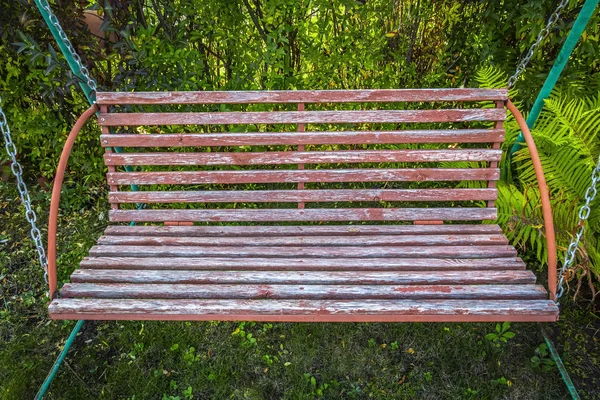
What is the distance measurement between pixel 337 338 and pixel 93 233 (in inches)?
77.4

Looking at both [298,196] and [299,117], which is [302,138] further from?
[298,196]

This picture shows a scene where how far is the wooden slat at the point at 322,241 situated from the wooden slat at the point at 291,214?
147 mm

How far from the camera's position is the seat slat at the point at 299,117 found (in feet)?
8.15

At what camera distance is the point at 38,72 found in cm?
319

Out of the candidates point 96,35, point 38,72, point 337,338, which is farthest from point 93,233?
point 337,338

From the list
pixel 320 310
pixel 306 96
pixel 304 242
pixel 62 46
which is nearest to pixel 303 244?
pixel 304 242

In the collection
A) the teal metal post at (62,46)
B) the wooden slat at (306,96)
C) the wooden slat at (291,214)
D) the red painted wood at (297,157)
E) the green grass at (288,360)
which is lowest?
the green grass at (288,360)

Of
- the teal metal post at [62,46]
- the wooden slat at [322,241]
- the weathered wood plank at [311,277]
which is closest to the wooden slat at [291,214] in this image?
the wooden slat at [322,241]

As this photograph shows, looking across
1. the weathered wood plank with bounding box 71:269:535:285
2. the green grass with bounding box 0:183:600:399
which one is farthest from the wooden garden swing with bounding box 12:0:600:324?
the green grass with bounding box 0:183:600:399

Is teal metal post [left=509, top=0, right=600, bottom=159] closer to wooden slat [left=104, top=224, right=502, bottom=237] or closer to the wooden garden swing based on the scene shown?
the wooden garden swing

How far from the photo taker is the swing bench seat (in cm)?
195

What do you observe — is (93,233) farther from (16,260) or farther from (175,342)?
(175,342)

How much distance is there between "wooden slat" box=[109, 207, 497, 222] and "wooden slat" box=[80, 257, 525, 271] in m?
0.34

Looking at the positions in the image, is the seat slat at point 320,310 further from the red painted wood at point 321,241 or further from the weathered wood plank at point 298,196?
the weathered wood plank at point 298,196
